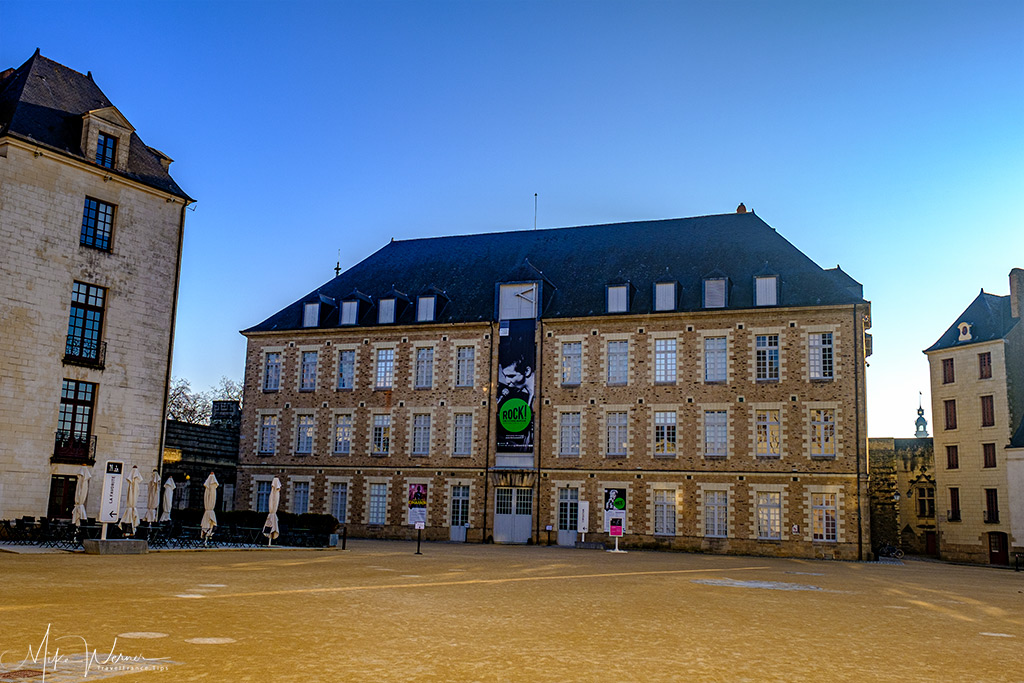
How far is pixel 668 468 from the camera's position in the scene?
117ft

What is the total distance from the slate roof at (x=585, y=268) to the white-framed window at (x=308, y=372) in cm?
151

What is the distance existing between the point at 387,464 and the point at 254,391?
808 cm

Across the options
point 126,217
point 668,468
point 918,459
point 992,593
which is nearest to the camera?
A: point 992,593

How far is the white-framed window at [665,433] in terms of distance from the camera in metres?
36.0

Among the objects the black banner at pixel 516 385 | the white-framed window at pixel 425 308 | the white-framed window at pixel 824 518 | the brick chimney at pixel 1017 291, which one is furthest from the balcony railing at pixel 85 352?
the brick chimney at pixel 1017 291

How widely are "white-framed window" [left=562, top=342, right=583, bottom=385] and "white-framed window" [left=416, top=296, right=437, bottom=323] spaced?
253 inches

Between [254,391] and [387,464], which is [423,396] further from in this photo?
[254,391]

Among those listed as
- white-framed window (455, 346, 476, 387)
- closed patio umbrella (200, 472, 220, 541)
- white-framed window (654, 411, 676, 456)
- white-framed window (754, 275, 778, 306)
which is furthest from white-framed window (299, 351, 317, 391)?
white-framed window (754, 275, 778, 306)

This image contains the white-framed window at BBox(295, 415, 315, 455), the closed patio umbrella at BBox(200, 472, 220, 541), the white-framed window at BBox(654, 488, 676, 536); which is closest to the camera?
the closed patio umbrella at BBox(200, 472, 220, 541)

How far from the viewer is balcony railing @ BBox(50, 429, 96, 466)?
87.8 feet

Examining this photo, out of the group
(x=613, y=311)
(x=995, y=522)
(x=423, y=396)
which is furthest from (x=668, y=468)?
(x=995, y=522)

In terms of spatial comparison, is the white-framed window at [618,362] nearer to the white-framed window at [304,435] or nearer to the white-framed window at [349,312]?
the white-framed window at [349,312]

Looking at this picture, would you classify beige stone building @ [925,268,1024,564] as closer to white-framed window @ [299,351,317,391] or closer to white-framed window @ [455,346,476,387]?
white-framed window @ [455,346,476,387]

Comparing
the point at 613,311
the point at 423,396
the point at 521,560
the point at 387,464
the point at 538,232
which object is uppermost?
the point at 538,232
